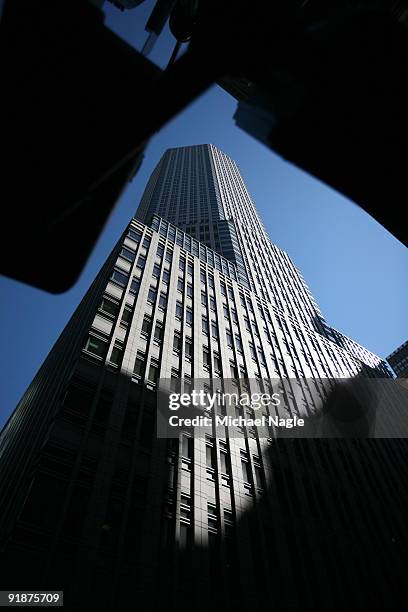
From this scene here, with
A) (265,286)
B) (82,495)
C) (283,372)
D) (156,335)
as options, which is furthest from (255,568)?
(265,286)

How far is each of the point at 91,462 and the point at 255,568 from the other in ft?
33.3

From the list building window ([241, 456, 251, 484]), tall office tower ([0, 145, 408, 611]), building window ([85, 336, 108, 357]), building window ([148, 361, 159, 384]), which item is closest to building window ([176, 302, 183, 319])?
tall office tower ([0, 145, 408, 611])

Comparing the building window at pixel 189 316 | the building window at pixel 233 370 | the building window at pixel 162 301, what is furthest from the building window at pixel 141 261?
the building window at pixel 233 370

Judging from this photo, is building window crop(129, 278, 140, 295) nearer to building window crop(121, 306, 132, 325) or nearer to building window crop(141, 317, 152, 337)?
building window crop(121, 306, 132, 325)

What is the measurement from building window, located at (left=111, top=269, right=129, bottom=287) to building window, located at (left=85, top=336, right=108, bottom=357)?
698 cm

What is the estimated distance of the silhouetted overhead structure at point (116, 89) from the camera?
4.09ft

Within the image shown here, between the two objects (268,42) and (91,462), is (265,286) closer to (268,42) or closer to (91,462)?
(91,462)

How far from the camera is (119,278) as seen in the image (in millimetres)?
29703

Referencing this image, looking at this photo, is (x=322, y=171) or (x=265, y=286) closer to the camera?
(x=322, y=171)

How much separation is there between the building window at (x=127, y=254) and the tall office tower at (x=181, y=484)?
234mm

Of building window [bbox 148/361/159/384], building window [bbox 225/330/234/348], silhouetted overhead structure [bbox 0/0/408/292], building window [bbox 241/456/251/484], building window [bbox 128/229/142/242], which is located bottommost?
silhouetted overhead structure [bbox 0/0/408/292]

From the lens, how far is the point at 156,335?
89.5ft

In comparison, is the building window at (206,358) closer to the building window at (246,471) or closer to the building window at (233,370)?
the building window at (233,370)

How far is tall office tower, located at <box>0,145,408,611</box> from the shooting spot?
14508mm
